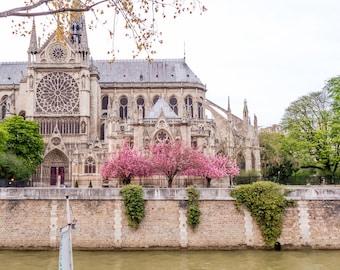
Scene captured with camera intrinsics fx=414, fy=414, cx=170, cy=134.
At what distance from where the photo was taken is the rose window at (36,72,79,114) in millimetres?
51312

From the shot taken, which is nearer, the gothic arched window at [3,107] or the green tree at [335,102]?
the green tree at [335,102]

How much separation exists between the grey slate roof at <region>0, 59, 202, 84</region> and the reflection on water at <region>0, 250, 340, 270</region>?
40.4 meters

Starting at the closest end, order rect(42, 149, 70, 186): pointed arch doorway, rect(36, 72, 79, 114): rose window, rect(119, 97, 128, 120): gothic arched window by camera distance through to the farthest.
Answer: rect(42, 149, 70, 186): pointed arch doorway, rect(36, 72, 79, 114): rose window, rect(119, 97, 128, 120): gothic arched window

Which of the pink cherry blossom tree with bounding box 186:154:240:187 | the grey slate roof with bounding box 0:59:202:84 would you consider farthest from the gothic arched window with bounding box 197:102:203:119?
the pink cherry blossom tree with bounding box 186:154:240:187

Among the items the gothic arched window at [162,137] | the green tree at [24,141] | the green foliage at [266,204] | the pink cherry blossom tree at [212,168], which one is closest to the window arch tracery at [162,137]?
the gothic arched window at [162,137]

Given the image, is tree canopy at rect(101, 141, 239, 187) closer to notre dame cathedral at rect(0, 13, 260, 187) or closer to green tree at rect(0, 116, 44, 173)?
notre dame cathedral at rect(0, 13, 260, 187)

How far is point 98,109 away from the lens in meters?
54.2

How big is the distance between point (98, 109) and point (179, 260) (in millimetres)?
37358

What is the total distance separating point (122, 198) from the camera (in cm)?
2170

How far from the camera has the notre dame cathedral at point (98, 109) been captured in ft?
131

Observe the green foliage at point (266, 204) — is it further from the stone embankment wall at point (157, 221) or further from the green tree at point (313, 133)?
the green tree at point (313, 133)

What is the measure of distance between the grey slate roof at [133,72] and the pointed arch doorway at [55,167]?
553 inches

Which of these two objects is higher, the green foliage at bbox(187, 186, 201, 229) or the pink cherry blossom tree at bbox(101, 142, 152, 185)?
the pink cherry blossom tree at bbox(101, 142, 152, 185)

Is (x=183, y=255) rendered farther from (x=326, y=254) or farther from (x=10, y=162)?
(x=10, y=162)
